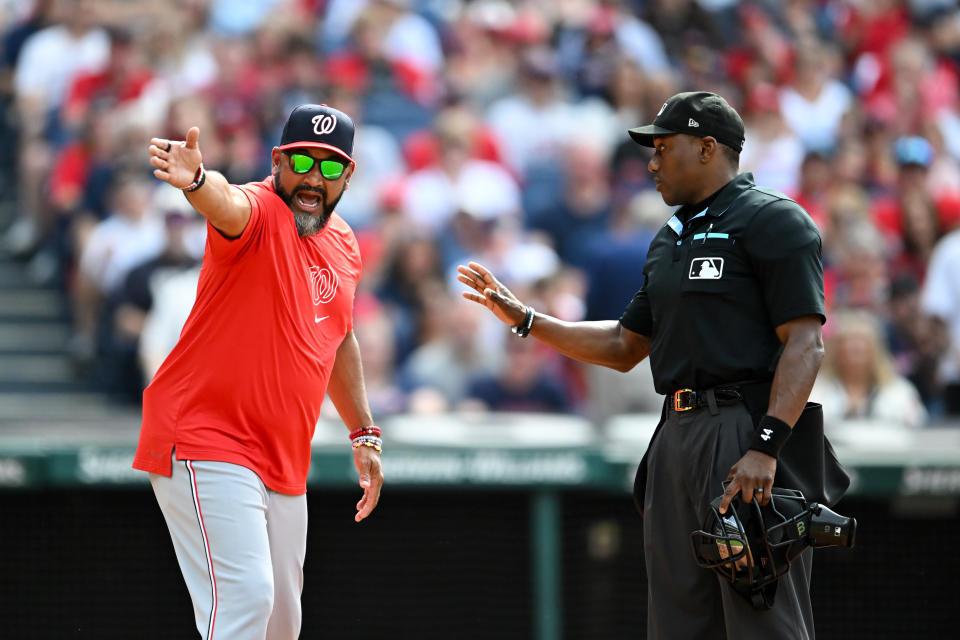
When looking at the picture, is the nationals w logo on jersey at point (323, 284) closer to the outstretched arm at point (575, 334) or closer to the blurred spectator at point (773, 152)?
the outstretched arm at point (575, 334)

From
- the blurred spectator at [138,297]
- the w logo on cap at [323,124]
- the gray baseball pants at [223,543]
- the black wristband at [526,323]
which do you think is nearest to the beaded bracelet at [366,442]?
the gray baseball pants at [223,543]

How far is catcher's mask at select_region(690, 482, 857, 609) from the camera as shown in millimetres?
4012

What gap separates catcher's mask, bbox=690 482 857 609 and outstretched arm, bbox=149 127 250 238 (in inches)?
69.1

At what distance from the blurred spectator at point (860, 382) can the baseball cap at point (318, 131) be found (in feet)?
12.5

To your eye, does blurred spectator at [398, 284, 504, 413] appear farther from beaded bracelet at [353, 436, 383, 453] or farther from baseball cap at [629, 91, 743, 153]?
baseball cap at [629, 91, 743, 153]

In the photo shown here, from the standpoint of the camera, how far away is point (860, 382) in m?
7.42

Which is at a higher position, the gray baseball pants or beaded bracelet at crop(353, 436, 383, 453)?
beaded bracelet at crop(353, 436, 383, 453)

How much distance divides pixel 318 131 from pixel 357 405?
1.10m

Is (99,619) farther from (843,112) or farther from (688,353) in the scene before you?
(843,112)

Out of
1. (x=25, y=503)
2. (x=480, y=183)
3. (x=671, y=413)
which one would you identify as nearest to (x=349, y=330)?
(x=671, y=413)

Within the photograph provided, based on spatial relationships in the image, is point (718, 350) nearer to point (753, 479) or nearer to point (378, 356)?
point (753, 479)

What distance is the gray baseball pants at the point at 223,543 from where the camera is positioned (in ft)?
13.7

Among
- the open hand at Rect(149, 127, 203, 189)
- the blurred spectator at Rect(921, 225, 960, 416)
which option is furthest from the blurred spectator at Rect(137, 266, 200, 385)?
the blurred spectator at Rect(921, 225, 960, 416)

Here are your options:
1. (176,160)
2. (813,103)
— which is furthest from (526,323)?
(813,103)
